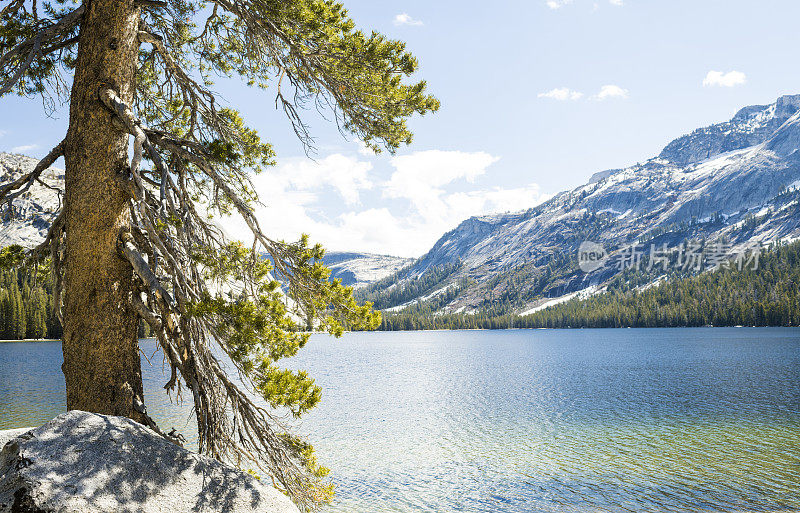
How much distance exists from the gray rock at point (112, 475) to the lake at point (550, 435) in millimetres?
12287

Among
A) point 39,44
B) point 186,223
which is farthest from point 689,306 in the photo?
point 39,44

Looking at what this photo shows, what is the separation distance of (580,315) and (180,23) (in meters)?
186

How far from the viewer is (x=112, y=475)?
4.09 metres

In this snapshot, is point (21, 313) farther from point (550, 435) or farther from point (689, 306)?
point (689, 306)

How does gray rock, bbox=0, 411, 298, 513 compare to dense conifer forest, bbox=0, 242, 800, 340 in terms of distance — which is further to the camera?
dense conifer forest, bbox=0, 242, 800, 340

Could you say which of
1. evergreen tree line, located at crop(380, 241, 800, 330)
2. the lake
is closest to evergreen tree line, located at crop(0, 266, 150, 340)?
the lake

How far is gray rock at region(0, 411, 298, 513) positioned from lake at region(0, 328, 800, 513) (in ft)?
40.3

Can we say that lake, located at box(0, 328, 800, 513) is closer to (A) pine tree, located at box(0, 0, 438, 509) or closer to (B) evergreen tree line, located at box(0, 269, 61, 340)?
(A) pine tree, located at box(0, 0, 438, 509)

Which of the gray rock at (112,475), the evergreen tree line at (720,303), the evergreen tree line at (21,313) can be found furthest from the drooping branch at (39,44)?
the evergreen tree line at (720,303)

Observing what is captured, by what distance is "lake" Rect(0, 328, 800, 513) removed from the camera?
16.4 metres

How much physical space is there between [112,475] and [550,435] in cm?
2352

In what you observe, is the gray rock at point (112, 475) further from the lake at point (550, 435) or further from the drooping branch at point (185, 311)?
the lake at point (550, 435)

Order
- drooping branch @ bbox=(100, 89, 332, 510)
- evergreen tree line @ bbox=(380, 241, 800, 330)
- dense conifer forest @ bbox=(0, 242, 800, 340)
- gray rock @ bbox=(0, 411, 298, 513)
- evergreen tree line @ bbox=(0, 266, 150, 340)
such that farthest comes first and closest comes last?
evergreen tree line @ bbox=(380, 241, 800, 330) → dense conifer forest @ bbox=(0, 242, 800, 340) → evergreen tree line @ bbox=(0, 266, 150, 340) → drooping branch @ bbox=(100, 89, 332, 510) → gray rock @ bbox=(0, 411, 298, 513)

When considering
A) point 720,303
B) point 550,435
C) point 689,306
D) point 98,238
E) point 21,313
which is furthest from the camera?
point 689,306
